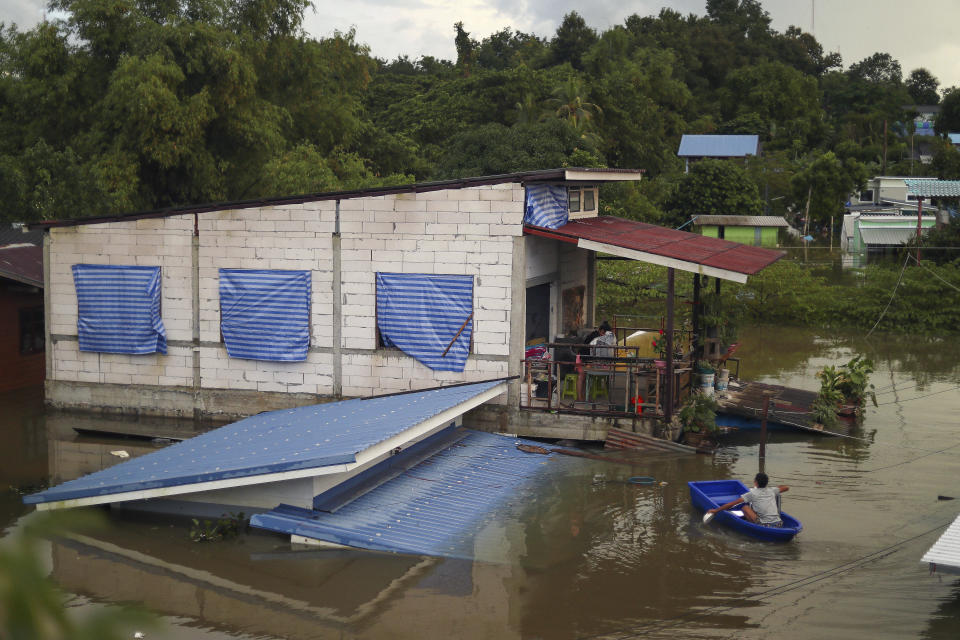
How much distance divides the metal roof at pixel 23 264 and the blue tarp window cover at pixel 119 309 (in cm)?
176

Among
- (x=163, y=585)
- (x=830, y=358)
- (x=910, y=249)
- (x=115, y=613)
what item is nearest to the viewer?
(x=115, y=613)

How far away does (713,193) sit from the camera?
138 feet

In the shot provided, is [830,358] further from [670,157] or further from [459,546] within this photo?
[670,157]

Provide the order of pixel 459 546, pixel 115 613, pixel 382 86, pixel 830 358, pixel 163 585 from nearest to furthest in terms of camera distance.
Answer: pixel 115 613, pixel 163 585, pixel 459 546, pixel 830 358, pixel 382 86

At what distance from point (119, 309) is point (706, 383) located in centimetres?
1154

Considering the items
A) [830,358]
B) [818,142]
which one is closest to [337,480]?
[830,358]

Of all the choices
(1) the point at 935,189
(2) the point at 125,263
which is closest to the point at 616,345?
(2) the point at 125,263

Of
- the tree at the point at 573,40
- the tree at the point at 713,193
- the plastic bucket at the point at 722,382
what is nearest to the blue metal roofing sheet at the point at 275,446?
the plastic bucket at the point at 722,382

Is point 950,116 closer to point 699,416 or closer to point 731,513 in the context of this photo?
point 699,416

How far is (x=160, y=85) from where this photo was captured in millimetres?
27094

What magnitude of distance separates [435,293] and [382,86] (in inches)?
2014

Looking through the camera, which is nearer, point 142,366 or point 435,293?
point 435,293

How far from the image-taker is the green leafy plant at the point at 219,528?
40.3 feet

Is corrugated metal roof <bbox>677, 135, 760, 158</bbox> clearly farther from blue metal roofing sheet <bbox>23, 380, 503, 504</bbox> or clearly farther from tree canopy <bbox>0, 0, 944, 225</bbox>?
blue metal roofing sheet <bbox>23, 380, 503, 504</bbox>
